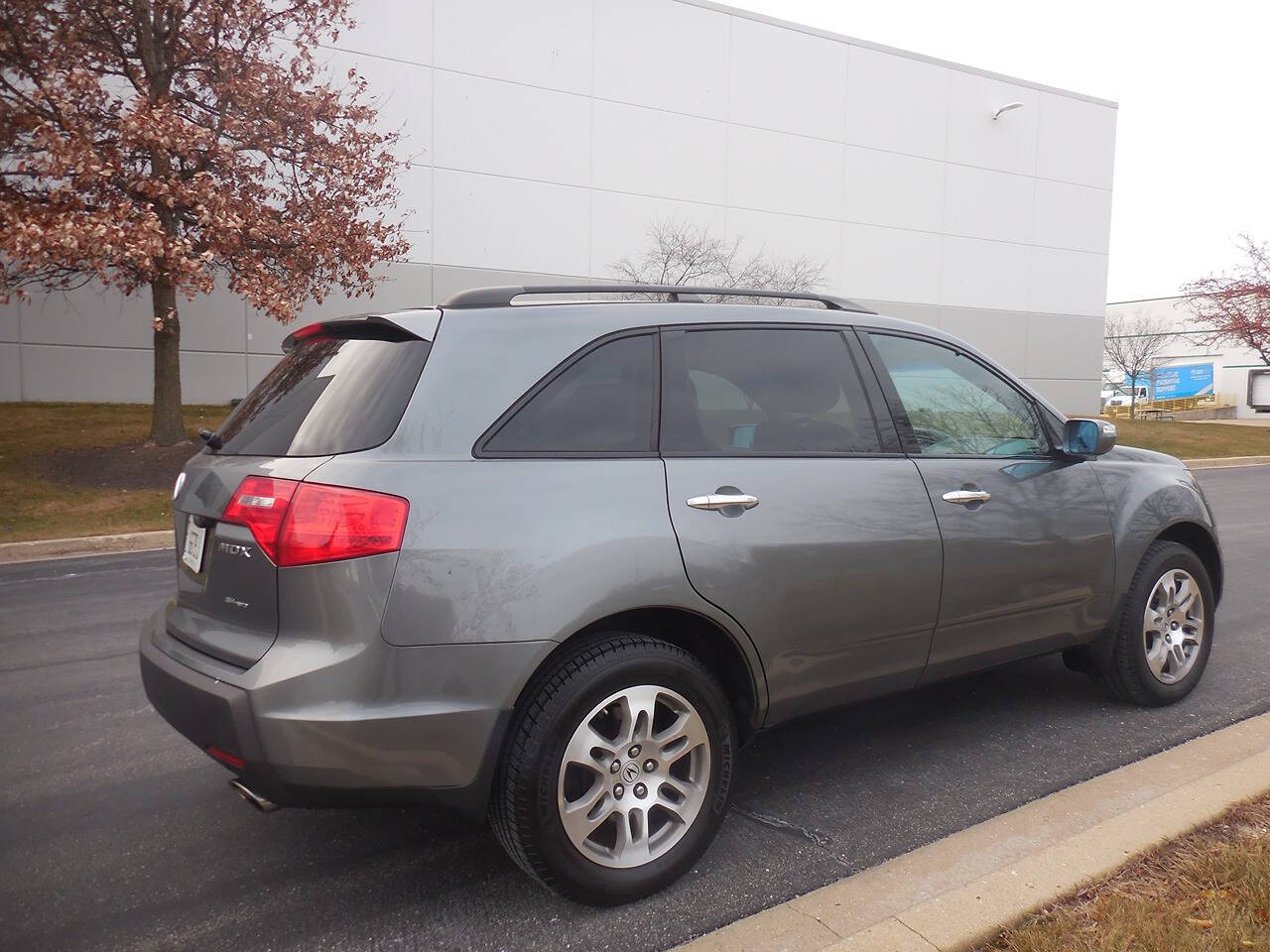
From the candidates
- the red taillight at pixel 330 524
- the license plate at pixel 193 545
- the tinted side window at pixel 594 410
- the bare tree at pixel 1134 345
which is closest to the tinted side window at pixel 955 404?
the tinted side window at pixel 594 410

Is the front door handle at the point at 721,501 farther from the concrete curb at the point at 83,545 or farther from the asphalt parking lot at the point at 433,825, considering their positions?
the concrete curb at the point at 83,545

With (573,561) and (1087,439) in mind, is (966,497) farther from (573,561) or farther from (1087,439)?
(573,561)

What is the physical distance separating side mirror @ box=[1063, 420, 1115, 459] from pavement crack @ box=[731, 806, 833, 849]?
1928mm

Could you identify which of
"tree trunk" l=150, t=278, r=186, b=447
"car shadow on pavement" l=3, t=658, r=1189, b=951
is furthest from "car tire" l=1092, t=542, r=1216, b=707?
"tree trunk" l=150, t=278, r=186, b=447

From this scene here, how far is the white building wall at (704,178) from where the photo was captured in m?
19.8

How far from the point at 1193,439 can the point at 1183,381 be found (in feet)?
138

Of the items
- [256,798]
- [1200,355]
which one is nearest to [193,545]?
[256,798]

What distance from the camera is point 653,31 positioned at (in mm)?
22156

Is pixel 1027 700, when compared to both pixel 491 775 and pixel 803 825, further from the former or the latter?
pixel 491 775

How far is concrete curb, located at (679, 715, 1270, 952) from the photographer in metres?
2.50

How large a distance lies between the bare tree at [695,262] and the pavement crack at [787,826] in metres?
18.9

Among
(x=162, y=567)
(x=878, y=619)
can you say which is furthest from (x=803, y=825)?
(x=162, y=567)

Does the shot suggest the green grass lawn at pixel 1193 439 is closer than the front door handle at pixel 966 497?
No

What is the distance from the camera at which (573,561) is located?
260 centimetres
